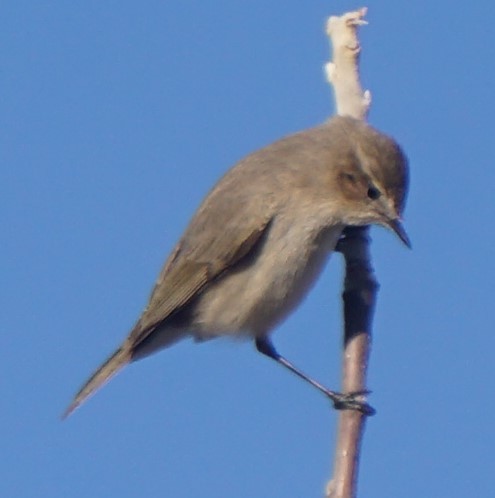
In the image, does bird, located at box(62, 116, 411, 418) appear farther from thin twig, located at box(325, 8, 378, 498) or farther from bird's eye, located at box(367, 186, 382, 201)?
thin twig, located at box(325, 8, 378, 498)

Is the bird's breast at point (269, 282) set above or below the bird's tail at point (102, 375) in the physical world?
above

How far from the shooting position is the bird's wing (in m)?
6.75

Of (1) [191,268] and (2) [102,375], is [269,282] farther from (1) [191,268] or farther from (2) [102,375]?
(2) [102,375]

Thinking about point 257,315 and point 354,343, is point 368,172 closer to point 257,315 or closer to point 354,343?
point 257,315

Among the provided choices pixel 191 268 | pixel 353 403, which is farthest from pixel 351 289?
pixel 191 268

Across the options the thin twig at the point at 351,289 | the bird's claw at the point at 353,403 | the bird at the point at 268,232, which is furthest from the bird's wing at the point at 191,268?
the bird's claw at the point at 353,403

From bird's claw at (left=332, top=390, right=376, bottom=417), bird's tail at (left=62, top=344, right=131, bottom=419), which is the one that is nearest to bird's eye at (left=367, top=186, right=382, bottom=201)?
bird's claw at (left=332, top=390, right=376, bottom=417)

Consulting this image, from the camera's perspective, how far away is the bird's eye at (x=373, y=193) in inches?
244

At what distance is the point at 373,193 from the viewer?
6254mm

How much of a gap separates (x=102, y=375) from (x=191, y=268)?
84 centimetres

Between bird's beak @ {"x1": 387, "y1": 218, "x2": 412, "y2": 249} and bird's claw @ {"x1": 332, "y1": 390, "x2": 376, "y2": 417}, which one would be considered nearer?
bird's claw @ {"x1": 332, "y1": 390, "x2": 376, "y2": 417}

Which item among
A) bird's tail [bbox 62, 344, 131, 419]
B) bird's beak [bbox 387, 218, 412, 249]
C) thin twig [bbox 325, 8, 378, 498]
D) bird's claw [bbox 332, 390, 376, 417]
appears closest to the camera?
thin twig [bbox 325, 8, 378, 498]

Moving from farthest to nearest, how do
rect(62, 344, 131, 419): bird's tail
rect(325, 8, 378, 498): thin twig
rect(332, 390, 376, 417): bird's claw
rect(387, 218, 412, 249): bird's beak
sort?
rect(62, 344, 131, 419): bird's tail < rect(387, 218, 412, 249): bird's beak < rect(332, 390, 376, 417): bird's claw < rect(325, 8, 378, 498): thin twig

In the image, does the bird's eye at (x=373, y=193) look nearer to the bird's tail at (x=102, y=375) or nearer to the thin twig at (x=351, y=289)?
the thin twig at (x=351, y=289)
